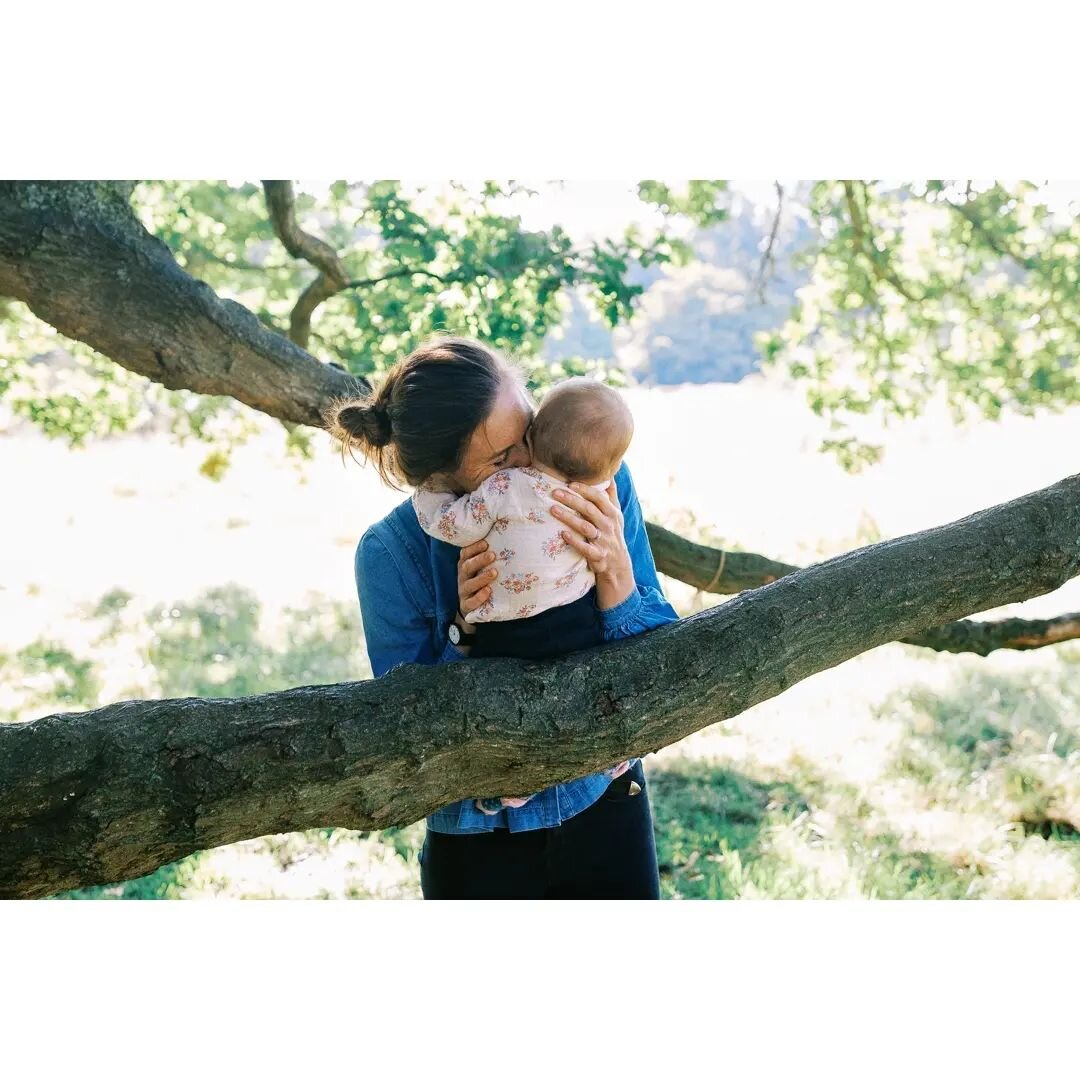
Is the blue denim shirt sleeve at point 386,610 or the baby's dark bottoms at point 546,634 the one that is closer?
the baby's dark bottoms at point 546,634

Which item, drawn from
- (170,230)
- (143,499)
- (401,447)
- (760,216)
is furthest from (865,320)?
(760,216)

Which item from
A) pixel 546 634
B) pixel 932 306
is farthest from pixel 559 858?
pixel 932 306

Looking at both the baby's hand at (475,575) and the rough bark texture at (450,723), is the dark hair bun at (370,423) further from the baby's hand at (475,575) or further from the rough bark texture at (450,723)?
the rough bark texture at (450,723)

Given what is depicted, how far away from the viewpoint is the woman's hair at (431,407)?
55.1 inches

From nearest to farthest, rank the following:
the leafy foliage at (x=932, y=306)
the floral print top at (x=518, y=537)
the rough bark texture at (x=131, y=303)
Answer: the floral print top at (x=518, y=537)
the rough bark texture at (x=131, y=303)
the leafy foliage at (x=932, y=306)

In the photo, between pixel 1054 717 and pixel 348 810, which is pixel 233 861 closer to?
pixel 348 810

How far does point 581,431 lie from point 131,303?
1384 mm

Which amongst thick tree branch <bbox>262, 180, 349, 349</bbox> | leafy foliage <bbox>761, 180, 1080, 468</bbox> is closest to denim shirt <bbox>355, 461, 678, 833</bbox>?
thick tree branch <bbox>262, 180, 349, 349</bbox>

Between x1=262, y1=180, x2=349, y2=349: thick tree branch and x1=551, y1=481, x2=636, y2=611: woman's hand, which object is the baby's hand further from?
x1=262, y1=180, x2=349, y2=349: thick tree branch

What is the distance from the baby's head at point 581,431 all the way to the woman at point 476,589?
0.11 ft

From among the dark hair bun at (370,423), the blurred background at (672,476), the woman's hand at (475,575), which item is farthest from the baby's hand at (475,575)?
the blurred background at (672,476)

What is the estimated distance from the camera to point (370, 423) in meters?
1.48

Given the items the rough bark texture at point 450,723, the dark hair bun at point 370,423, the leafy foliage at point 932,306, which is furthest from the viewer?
the leafy foliage at point 932,306

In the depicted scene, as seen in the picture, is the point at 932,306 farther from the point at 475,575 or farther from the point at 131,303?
the point at 475,575
